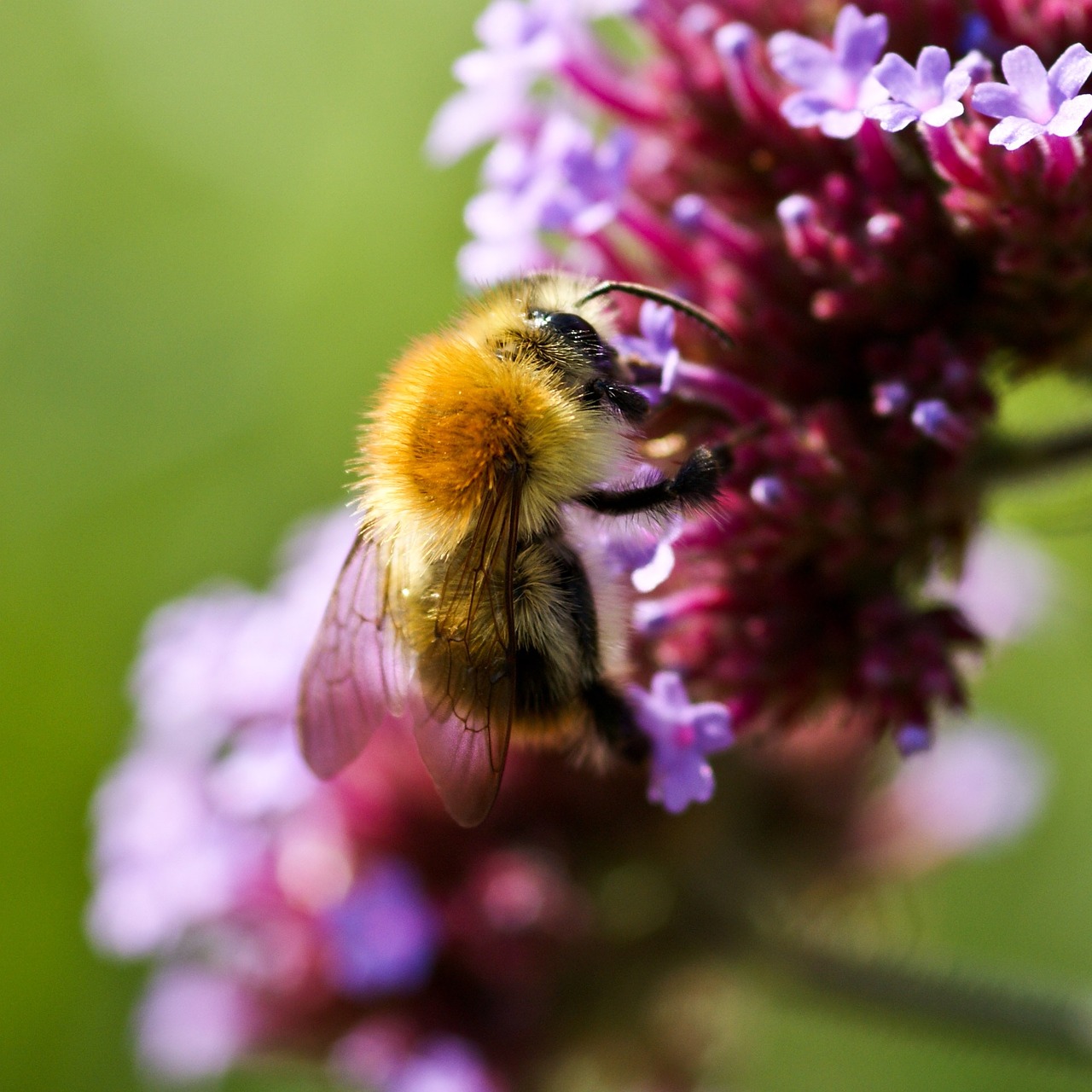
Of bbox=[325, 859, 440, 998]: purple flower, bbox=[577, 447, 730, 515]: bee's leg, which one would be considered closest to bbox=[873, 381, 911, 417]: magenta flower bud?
bbox=[577, 447, 730, 515]: bee's leg

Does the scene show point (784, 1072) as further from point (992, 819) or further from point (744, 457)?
point (744, 457)

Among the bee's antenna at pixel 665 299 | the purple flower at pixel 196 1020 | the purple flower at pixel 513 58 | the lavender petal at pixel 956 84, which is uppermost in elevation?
the purple flower at pixel 513 58

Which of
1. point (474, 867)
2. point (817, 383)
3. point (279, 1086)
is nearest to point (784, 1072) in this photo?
point (279, 1086)

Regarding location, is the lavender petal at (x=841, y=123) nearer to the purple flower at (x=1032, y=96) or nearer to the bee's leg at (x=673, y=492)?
the purple flower at (x=1032, y=96)

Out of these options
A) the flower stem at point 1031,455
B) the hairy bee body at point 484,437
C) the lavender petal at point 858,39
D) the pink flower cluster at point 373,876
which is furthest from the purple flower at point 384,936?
the lavender petal at point 858,39

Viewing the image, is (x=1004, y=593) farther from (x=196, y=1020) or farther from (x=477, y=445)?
(x=196, y=1020)

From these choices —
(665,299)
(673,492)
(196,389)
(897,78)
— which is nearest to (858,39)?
(897,78)
